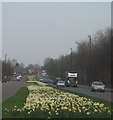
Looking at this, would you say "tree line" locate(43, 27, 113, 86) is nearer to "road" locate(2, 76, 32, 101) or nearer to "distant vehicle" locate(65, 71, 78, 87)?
"distant vehicle" locate(65, 71, 78, 87)

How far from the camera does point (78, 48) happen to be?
131875 millimetres

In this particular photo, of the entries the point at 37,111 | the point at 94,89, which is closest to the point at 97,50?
the point at 94,89

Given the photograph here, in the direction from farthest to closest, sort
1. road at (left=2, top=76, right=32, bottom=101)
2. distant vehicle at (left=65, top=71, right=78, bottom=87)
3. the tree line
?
distant vehicle at (left=65, top=71, right=78, bottom=87) < the tree line < road at (left=2, top=76, right=32, bottom=101)

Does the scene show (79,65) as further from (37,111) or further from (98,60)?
(37,111)

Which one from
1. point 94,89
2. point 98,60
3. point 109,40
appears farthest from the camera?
point 98,60

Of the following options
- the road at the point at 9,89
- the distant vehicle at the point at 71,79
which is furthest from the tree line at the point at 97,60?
the road at the point at 9,89

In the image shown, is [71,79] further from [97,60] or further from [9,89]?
[9,89]

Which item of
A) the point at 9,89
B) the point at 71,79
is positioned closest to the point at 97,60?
the point at 71,79

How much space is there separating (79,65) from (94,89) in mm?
52836

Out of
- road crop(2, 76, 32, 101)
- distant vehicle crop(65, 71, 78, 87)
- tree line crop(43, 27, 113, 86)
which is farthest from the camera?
distant vehicle crop(65, 71, 78, 87)

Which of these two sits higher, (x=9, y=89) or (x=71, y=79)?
(x=71, y=79)

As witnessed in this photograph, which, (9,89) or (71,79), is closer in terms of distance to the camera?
(9,89)

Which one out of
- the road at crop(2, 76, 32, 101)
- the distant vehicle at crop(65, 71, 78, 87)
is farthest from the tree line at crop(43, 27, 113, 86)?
the road at crop(2, 76, 32, 101)

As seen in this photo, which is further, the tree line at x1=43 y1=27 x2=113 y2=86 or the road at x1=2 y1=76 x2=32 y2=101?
the tree line at x1=43 y1=27 x2=113 y2=86
